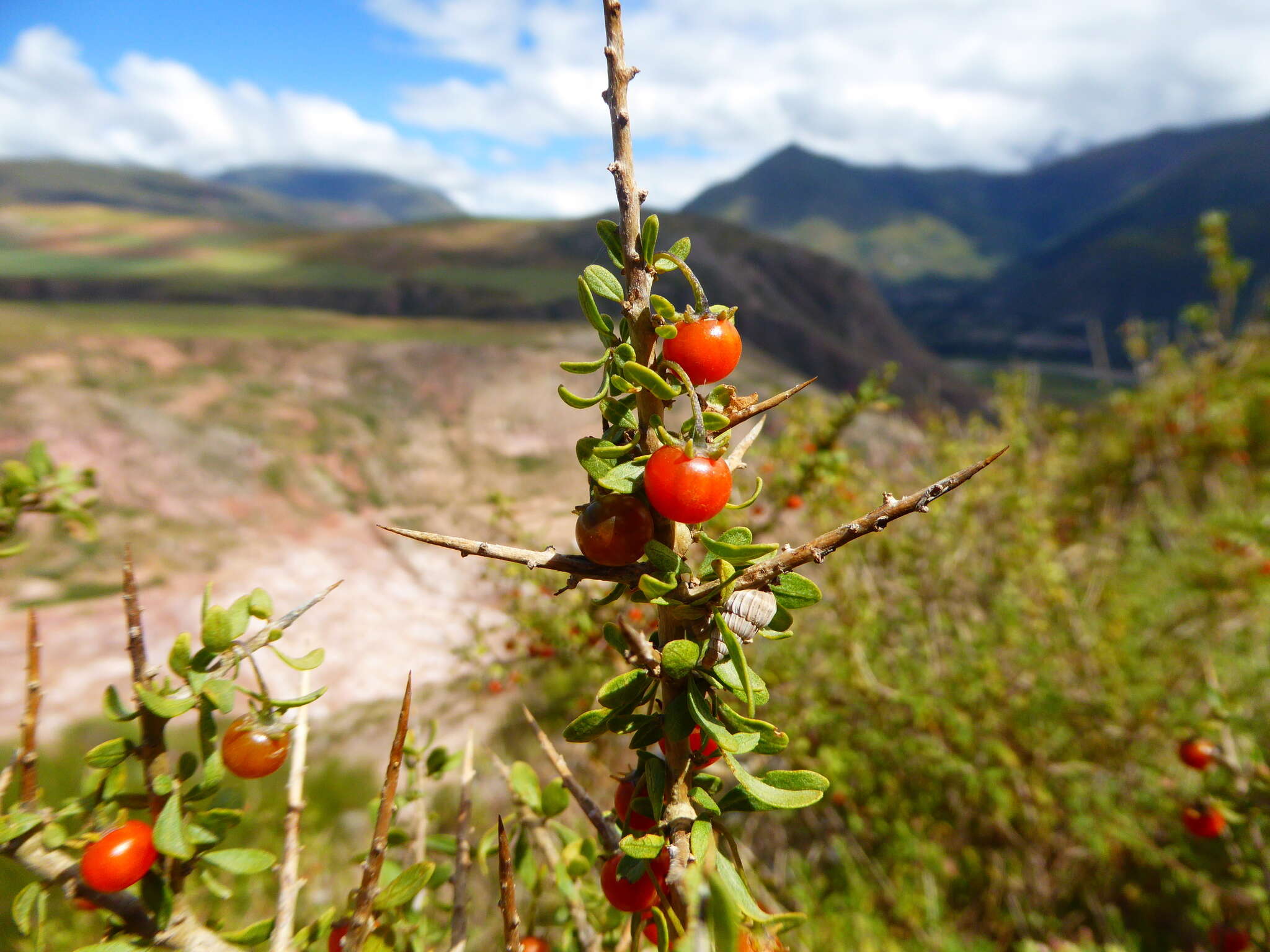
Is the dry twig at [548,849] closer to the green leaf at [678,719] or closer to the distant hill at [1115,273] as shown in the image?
the green leaf at [678,719]

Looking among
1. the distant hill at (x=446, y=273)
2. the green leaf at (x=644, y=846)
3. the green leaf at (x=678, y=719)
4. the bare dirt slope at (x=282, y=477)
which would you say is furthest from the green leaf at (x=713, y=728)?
the distant hill at (x=446, y=273)

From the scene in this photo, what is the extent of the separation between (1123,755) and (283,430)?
16.8ft

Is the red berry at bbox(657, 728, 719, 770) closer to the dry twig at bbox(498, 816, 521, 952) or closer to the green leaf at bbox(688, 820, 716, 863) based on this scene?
the green leaf at bbox(688, 820, 716, 863)

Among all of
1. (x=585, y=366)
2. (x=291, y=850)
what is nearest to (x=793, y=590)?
(x=585, y=366)

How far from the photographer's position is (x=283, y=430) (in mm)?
4570

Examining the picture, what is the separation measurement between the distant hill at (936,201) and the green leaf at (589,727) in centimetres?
7873

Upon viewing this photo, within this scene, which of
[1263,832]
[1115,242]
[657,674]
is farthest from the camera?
[1115,242]

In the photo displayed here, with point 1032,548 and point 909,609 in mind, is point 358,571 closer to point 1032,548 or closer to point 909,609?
point 909,609

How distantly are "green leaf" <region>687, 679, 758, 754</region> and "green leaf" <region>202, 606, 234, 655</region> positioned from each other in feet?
1.73

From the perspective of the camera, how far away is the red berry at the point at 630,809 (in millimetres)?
841

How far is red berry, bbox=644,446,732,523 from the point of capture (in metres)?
0.66

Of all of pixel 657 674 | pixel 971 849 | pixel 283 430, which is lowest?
pixel 971 849

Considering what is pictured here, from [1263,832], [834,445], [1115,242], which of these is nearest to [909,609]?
[834,445]

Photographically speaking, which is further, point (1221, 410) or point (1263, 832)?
point (1221, 410)
